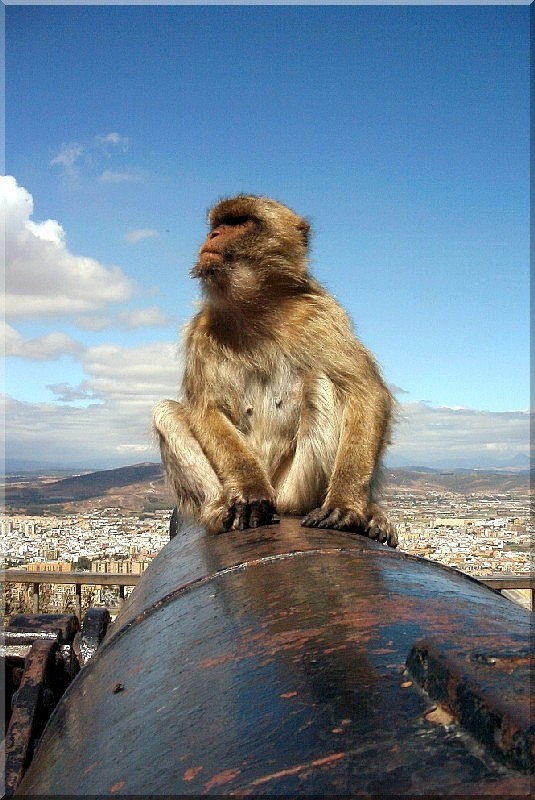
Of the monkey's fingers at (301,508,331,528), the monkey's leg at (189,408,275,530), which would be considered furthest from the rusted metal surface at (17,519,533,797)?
the monkey's leg at (189,408,275,530)

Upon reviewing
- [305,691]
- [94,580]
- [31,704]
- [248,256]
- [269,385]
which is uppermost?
[248,256]

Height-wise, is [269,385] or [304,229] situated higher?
[304,229]

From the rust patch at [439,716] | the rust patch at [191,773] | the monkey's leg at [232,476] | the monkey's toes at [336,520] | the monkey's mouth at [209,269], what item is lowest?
the rust patch at [191,773]

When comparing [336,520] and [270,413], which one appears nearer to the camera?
[336,520]

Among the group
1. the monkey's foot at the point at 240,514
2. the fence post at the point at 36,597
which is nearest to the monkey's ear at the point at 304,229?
the monkey's foot at the point at 240,514

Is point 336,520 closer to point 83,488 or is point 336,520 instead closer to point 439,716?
point 439,716

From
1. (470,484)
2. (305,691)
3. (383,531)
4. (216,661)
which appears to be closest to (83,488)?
(470,484)

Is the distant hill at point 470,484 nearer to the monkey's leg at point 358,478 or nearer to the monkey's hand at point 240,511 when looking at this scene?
the monkey's leg at point 358,478
